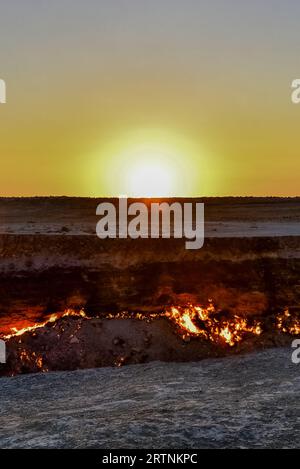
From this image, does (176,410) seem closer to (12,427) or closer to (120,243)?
(12,427)

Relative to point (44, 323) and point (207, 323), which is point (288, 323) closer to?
point (207, 323)

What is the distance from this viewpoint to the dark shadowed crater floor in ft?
24.2

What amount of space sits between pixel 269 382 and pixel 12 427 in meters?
4.11

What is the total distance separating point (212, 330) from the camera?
14.6 m

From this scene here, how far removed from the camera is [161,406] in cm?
886

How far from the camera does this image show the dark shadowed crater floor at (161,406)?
24.2 ft

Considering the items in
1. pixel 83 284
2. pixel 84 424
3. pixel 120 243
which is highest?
pixel 120 243

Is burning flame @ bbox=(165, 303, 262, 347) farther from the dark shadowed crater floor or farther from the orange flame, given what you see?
the orange flame

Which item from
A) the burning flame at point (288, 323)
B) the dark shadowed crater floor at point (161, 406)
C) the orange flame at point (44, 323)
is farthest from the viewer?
the orange flame at point (44, 323)

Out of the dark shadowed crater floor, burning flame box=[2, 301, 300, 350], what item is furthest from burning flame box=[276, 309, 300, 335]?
the dark shadowed crater floor

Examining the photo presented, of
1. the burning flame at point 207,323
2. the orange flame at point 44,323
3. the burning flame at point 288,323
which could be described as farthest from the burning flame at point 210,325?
the orange flame at point 44,323

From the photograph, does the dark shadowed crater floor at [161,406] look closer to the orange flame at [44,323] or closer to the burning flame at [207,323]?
the burning flame at [207,323]

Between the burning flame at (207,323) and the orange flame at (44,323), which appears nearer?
the burning flame at (207,323)
